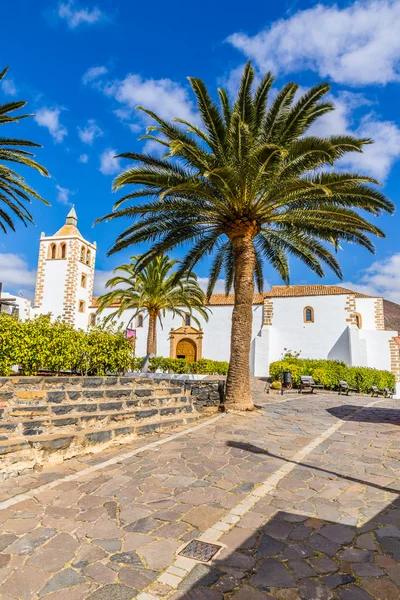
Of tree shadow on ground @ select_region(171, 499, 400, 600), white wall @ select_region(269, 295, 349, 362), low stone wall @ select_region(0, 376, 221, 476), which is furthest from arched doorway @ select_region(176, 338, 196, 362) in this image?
tree shadow on ground @ select_region(171, 499, 400, 600)

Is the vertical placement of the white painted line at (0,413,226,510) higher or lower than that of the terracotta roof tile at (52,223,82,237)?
lower

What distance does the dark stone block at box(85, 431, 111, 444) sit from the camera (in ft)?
20.8

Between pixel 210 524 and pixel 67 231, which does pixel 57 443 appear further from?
pixel 67 231

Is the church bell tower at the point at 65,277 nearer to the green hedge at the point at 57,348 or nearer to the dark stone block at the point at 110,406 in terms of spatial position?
the green hedge at the point at 57,348

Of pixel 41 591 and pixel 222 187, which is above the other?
pixel 222 187

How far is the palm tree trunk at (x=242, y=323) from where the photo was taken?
10.3 metres

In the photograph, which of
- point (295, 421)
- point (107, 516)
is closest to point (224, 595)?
point (107, 516)

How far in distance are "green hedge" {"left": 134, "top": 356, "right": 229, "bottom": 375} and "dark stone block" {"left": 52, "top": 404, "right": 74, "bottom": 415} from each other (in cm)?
1782

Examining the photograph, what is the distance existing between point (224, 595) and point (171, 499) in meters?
1.78

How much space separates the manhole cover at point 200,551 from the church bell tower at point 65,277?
1184 inches

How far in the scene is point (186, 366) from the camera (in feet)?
86.9

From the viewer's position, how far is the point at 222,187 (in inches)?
376

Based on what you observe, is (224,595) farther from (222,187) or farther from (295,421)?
(222,187)

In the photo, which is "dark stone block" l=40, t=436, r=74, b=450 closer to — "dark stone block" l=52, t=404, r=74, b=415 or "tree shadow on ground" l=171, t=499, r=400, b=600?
"dark stone block" l=52, t=404, r=74, b=415
